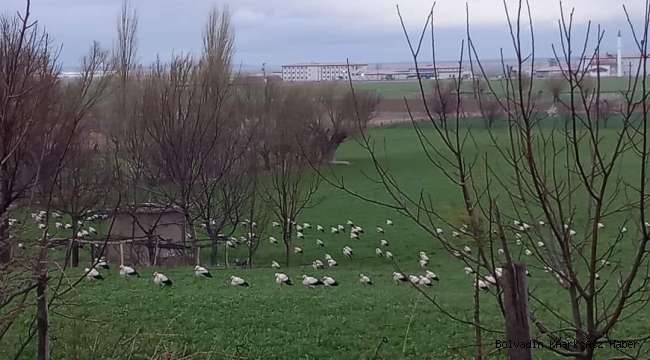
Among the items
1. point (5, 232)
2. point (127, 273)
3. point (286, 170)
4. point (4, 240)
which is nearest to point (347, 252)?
point (286, 170)

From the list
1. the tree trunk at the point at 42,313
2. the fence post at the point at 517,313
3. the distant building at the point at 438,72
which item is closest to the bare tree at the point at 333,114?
the distant building at the point at 438,72

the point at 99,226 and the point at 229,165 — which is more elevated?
the point at 229,165

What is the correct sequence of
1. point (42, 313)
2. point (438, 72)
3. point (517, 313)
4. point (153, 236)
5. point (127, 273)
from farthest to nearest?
point (153, 236) → point (127, 273) → point (42, 313) → point (438, 72) → point (517, 313)

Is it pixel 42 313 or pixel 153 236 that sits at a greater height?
pixel 42 313

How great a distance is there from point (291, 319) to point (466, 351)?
256 centimetres

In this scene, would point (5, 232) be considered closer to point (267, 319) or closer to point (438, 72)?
point (438, 72)

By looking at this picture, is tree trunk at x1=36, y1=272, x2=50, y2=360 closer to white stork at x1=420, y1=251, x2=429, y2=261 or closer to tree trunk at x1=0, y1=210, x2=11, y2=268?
tree trunk at x1=0, y1=210, x2=11, y2=268

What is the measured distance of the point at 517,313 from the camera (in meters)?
2.84

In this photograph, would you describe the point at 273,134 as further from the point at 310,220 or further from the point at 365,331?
the point at 365,331

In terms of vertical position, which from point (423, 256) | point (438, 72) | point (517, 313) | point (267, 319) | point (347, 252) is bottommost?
point (347, 252)

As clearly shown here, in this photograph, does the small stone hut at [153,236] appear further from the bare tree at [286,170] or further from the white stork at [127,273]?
the white stork at [127,273]

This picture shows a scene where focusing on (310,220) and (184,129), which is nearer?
(184,129)

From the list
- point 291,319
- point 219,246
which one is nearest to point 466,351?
point 291,319

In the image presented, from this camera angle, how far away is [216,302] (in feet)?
38.7
